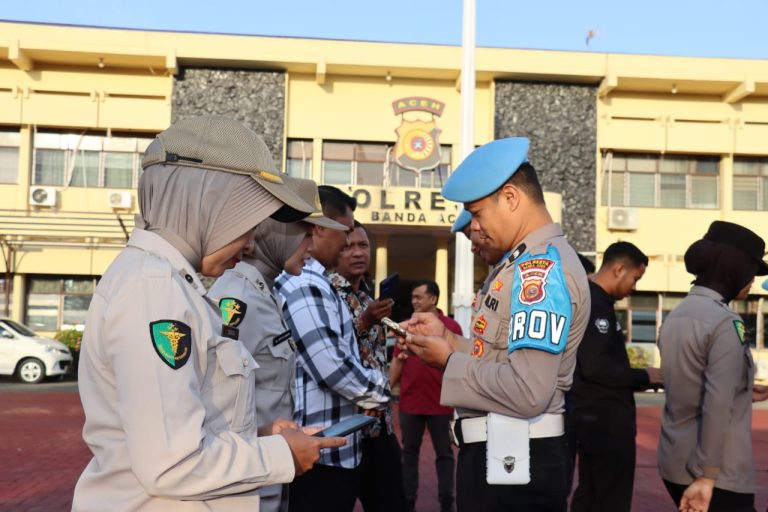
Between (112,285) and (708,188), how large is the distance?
80.1ft

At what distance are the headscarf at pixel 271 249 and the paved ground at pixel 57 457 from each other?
13.7 ft

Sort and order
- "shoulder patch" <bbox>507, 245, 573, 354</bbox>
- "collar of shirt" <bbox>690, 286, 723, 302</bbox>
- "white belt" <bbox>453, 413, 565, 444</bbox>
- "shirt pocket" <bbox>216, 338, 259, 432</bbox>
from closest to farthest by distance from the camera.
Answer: "shirt pocket" <bbox>216, 338, 259, 432</bbox>, "shoulder patch" <bbox>507, 245, 573, 354</bbox>, "white belt" <bbox>453, 413, 565, 444</bbox>, "collar of shirt" <bbox>690, 286, 723, 302</bbox>

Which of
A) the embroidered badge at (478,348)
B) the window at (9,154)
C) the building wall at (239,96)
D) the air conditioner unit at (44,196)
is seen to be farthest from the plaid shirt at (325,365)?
→ the window at (9,154)

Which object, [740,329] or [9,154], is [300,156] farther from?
[740,329]

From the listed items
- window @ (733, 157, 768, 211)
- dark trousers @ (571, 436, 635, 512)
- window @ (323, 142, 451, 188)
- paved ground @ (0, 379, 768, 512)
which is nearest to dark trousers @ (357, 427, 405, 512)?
dark trousers @ (571, 436, 635, 512)

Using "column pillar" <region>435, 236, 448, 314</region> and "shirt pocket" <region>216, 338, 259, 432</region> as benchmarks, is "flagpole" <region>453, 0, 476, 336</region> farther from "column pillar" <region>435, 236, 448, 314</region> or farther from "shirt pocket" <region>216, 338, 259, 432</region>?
"shirt pocket" <region>216, 338, 259, 432</region>

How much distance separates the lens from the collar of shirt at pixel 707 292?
3.45 m

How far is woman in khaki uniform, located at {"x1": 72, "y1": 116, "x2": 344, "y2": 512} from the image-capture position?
1626mm

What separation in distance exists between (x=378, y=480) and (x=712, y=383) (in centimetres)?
155

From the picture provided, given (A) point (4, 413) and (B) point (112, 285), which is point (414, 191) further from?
(B) point (112, 285)

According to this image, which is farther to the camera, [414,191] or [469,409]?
[414,191]

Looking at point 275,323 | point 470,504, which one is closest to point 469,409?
point 470,504

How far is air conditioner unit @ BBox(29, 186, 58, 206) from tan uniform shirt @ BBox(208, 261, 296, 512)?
69.7ft

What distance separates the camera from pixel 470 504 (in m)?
2.56
